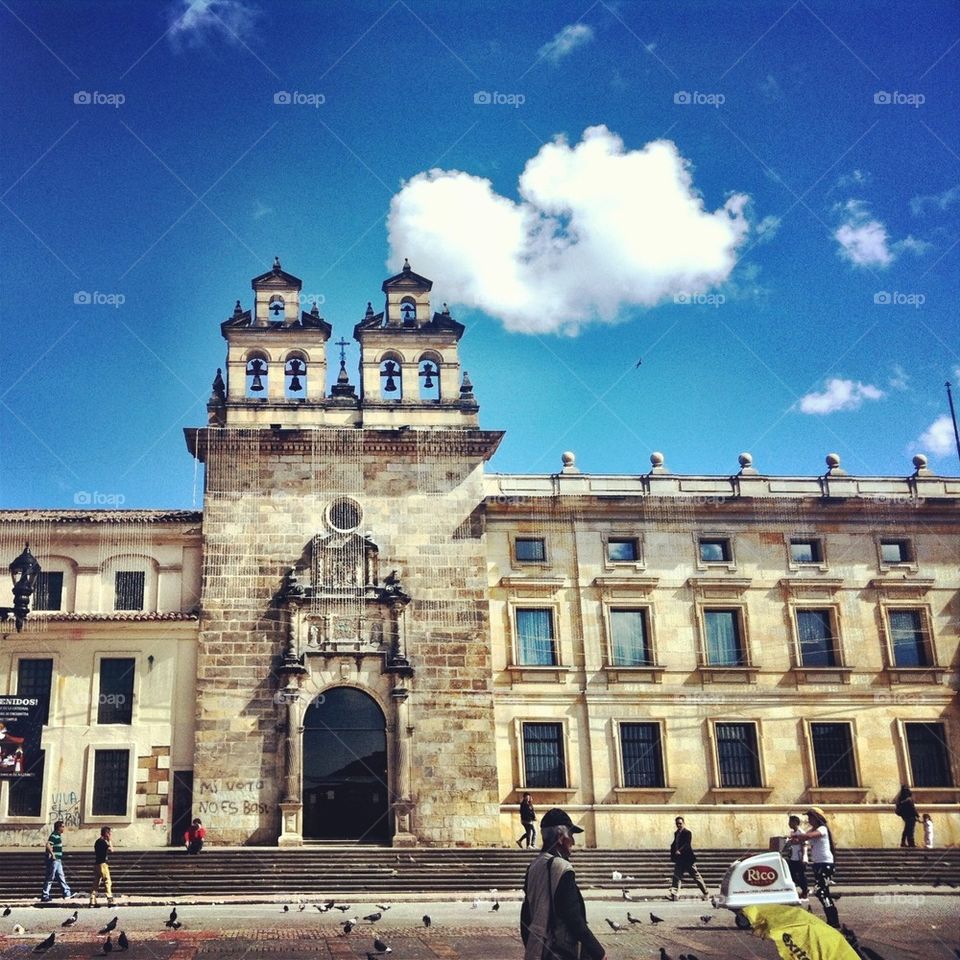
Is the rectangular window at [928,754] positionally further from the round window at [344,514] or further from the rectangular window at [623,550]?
the round window at [344,514]

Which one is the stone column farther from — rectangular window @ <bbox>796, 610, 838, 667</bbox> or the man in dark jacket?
rectangular window @ <bbox>796, 610, 838, 667</bbox>

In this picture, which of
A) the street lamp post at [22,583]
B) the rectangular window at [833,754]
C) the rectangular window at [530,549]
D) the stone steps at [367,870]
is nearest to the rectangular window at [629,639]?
the rectangular window at [530,549]

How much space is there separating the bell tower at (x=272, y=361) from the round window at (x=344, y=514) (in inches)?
99.0

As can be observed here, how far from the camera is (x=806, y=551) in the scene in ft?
104

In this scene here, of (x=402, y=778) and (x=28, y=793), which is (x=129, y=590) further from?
(x=402, y=778)

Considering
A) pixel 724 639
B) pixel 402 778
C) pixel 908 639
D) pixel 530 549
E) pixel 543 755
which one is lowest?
pixel 402 778

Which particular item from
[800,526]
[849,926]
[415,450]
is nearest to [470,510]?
[415,450]

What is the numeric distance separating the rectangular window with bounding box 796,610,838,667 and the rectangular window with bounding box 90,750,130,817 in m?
18.7

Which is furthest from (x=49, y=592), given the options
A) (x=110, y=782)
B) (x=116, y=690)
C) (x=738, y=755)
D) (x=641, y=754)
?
(x=738, y=755)

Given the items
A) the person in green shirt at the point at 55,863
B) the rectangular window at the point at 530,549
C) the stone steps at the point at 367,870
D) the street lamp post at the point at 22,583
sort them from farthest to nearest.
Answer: the rectangular window at the point at 530,549 < the stone steps at the point at 367,870 < the person in green shirt at the point at 55,863 < the street lamp post at the point at 22,583

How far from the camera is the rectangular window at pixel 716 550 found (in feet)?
103

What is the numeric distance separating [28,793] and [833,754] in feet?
70.5

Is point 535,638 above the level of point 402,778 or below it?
above

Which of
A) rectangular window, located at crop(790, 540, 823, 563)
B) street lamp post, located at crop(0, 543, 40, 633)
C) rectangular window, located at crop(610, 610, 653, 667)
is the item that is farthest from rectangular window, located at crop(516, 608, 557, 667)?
street lamp post, located at crop(0, 543, 40, 633)
